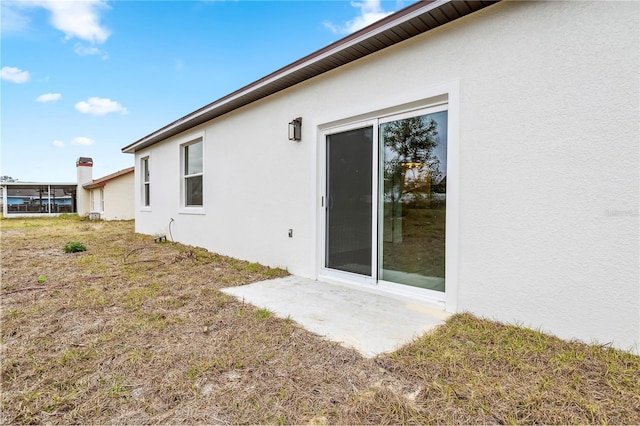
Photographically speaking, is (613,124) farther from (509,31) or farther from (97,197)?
(97,197)

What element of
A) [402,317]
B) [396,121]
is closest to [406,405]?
[402,317]

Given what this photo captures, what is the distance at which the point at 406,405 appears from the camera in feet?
5.64

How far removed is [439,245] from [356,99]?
7.12ft

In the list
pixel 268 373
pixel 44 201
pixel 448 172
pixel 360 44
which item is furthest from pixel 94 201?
pixel 448 172

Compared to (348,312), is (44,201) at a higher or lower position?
higher

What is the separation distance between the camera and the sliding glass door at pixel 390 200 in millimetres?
3480

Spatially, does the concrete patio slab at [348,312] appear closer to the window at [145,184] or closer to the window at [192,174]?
the window at [192,174]

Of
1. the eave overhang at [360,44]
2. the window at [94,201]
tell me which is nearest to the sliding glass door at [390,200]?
the eave overhang at [360,44]

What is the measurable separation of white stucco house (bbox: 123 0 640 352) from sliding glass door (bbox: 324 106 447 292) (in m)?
0.02

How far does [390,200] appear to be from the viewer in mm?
3863

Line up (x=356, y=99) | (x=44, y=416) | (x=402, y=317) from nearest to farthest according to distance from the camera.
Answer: (x=44, y=416) → (x=402, y=317) → (x=356, y=99)

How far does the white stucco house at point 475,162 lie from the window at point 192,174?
3.06 metres

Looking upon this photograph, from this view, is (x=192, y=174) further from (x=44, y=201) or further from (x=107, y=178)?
(x=44, y=201)

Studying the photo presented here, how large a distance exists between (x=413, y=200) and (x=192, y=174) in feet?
20.2
